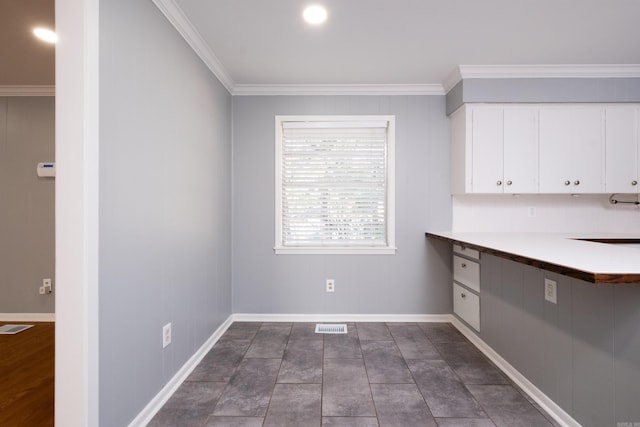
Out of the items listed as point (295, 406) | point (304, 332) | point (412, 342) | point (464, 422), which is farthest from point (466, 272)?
point (295, 406)

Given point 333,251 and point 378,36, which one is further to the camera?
point 333,251

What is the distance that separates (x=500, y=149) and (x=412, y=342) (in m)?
1.96

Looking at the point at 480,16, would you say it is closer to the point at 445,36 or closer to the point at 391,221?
the point at 445,36

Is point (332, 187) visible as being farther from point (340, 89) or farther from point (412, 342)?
point (412, 342)

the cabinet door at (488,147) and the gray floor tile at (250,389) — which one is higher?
the cabinet door at (488,147)

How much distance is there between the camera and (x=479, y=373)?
208 cm

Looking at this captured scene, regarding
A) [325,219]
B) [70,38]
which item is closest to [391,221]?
[325,219]

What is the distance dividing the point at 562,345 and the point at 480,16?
6.86ft

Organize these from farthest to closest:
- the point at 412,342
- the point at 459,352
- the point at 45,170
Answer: the point at 45,170, the point at 412,342, the point at 459,352

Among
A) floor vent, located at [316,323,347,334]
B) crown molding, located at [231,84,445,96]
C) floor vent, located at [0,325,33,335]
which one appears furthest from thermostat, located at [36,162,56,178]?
floor vent, located at [316,323,347,334]

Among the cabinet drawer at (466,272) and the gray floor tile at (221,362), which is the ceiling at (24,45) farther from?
the cabinet drawer at (466,272)

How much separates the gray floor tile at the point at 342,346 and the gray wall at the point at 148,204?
40.6 inches

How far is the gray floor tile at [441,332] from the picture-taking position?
8.66ft

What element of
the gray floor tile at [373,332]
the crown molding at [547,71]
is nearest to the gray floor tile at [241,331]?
the gray floor tile at [373,332]
